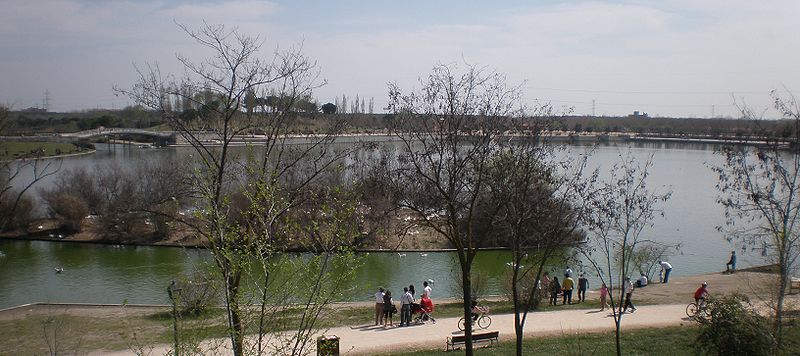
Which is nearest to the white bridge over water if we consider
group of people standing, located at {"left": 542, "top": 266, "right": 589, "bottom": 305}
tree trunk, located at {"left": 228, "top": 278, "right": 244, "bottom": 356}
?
group of people standing, located at {"left": 542, "top": 266, "right": 589, "bottom": 305}

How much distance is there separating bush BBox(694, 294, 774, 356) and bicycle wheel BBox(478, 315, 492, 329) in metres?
6.26

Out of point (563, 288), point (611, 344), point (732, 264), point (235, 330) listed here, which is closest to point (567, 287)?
point (563, 288)

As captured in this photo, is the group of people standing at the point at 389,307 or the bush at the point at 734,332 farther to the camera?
the group of people standing at the point at 389,307

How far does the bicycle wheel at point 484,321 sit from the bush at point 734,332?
6.26 meters

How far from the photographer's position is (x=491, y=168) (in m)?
14.8

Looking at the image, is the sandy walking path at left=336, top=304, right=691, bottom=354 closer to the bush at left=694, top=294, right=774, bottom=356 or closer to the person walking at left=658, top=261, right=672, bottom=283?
the bush at left=694, top=294, right=774, bottom=356

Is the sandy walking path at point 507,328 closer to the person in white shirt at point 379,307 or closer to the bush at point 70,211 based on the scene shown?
the person in white shirt at point 379,307

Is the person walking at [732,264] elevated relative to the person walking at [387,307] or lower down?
lower down

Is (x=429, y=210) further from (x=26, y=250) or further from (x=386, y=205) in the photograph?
(x=26, y=250)

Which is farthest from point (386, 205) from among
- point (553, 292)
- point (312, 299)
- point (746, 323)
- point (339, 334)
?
point (312, 299)

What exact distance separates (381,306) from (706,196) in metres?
37.6

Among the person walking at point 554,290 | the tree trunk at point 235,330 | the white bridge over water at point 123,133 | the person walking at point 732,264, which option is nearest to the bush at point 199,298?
the tree trunk at point 235,330

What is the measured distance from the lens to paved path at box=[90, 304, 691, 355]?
15.8 m

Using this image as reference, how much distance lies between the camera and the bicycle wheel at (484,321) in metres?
17.9
